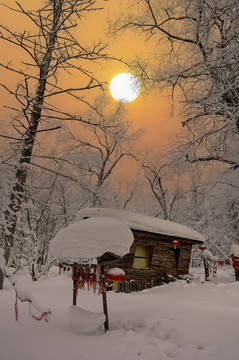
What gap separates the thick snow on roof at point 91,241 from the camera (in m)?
5.18

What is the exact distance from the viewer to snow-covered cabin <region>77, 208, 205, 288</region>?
1205 centimetres

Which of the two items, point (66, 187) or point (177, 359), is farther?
point (66, 187)

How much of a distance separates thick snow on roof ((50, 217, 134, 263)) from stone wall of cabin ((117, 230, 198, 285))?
678cm

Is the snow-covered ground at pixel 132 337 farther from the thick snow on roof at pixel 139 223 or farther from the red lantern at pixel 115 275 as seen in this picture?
the thick snow on roof at pixel 139 223

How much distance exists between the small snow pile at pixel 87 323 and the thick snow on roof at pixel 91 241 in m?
1.17

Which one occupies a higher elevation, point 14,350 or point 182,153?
point 182,153

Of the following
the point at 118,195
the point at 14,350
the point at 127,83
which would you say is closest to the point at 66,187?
the point at 118,195

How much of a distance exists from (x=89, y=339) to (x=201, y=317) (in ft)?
8.38

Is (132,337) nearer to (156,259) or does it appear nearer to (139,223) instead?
(139,223)

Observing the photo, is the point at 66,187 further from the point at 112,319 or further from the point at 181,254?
the point at 112,319

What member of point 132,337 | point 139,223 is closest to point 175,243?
point 139,223

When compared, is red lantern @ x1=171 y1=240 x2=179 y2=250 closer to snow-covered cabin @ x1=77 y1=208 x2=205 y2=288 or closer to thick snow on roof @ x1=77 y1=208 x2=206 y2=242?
snow-covered cabin @ x1=77 y1=208 x2=205 y2=288

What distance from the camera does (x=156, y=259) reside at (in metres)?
13.9

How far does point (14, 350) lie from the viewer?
3.79 m
